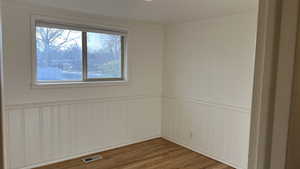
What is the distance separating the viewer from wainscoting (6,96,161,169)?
9.32 feet

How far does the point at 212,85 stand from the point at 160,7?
1.46 meters

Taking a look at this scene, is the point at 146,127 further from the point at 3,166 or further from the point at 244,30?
the point at 3,166

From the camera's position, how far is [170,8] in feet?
9.45

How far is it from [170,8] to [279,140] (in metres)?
2.61

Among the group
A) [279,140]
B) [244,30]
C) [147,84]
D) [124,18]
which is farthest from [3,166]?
[147,84]

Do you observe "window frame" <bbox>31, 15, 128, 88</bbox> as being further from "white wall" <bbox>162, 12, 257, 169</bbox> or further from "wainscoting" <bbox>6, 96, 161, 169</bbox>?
"white wall" <bbox>162, 12, 257, 169</bbox>

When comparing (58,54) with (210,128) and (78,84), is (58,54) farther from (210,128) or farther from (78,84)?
(210,128)

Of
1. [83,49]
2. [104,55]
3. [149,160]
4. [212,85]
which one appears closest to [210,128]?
[212,85]

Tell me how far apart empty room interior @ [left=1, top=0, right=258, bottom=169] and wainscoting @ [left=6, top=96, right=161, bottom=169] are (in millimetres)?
14

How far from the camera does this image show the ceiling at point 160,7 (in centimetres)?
256

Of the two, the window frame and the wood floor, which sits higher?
the window frame

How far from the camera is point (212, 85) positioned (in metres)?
3.39

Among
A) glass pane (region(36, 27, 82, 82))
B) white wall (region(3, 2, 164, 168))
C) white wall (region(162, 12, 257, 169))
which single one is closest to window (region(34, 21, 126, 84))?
glass pane (region(36, 27, 82, 82))

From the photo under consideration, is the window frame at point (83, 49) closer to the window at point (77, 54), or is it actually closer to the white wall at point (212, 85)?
the window at point (77, 54)
